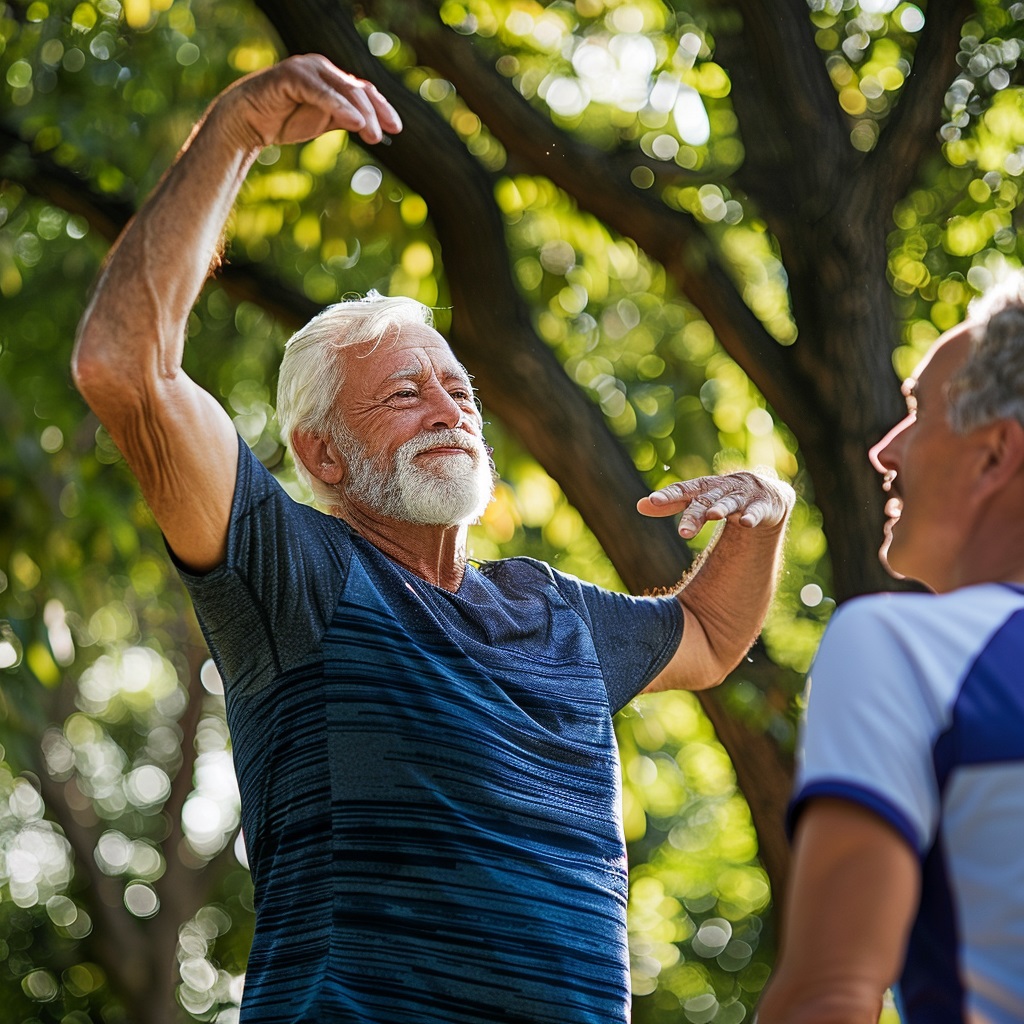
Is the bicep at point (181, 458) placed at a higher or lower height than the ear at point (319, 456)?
higher

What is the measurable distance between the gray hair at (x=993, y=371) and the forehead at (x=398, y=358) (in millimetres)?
1545

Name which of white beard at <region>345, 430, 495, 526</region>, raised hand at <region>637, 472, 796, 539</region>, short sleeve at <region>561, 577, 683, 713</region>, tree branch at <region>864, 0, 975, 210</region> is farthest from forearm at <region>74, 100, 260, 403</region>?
tree branch at <region>864, 0, 975, 210</region>

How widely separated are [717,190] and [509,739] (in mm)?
3290

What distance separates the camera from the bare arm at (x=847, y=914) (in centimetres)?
130

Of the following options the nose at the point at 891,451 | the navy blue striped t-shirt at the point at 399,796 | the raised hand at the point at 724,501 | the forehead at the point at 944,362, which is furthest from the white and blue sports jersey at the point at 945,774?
the raised hand at the point at 724,501

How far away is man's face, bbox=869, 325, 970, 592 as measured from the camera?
1.66m

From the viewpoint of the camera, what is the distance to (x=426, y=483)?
2881mm

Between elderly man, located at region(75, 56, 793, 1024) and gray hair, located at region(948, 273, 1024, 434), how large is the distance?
39.4 inches

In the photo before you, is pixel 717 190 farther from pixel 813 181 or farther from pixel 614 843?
pixel 614 843

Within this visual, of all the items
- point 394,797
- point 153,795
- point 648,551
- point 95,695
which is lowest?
point 153,795

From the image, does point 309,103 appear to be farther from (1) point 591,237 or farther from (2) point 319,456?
(1) point 591,237

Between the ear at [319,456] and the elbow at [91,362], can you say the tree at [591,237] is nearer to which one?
the ear at [319,456]

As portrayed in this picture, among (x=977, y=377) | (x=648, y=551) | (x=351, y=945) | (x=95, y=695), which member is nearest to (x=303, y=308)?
(x=648, y=551)

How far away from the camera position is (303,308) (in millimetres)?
4781
